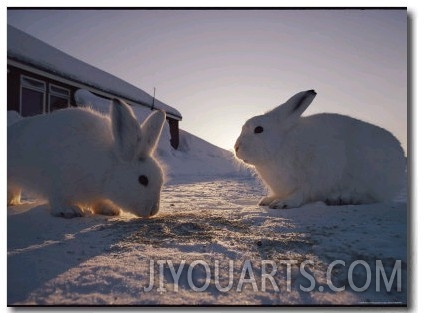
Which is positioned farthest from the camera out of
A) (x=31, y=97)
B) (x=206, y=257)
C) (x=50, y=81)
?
(x=50, y=81)

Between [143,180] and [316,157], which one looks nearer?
[143,180]

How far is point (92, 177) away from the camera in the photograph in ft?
8.56

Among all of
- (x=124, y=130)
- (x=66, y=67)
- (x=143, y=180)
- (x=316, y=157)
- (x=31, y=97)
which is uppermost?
(x=66, y=67)

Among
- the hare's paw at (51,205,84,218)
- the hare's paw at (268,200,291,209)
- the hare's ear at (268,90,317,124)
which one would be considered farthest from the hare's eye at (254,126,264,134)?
the hare's paw at (51,205,84,218)

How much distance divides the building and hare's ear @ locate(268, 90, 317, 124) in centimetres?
86

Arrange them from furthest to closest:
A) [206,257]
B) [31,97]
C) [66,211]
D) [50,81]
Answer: [50,81], [31,97], [66,211], [206,257]

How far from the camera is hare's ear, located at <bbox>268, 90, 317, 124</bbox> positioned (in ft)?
9.40

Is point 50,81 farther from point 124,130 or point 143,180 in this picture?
point 143,180

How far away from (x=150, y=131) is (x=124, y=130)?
Answer: 0.21 m

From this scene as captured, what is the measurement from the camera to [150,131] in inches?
105

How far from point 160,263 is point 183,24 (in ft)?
5.29

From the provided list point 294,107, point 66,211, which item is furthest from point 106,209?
point 294,107

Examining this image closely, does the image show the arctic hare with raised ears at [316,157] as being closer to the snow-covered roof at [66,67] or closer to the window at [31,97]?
the snow-covered roof at [66,67]
